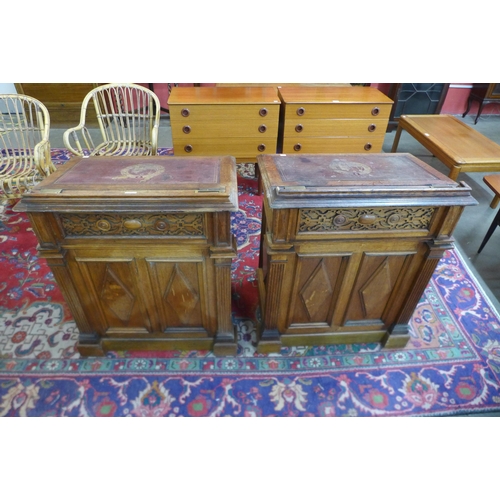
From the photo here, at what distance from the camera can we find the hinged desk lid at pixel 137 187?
1.22 m

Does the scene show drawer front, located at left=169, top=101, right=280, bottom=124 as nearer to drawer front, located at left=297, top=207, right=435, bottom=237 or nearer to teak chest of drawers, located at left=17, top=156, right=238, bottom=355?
teak chest of drawers, located at left=17, top=156, right=238, bottom=355

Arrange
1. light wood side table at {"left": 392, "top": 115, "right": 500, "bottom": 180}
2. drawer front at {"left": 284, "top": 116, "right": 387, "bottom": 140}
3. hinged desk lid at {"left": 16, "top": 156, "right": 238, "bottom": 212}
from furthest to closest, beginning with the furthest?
drawer front at {"left": 284, "top": 116, "right": 387, "bottom": 140} → light wood side table at {"left": 392, "top": 115, "right": 500, "bottom": 180} → hinged desk lid at {"left": 16, "top": 156, "right": 238, "bottom": 212}

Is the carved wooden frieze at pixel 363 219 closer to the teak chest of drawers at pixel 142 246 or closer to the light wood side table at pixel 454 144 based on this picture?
the teak chest of drawers at pixel 142 246

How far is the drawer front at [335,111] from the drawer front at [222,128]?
177 mm

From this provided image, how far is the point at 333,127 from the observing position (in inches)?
111

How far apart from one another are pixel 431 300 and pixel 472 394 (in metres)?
0.63

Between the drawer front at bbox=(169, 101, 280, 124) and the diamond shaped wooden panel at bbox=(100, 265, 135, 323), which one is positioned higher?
the drawer front at bbox=(169, 101, 280, 124)

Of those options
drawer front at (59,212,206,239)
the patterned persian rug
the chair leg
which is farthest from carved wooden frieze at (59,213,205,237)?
the chair leg

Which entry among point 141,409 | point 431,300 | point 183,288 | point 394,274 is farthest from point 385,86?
point 141,409

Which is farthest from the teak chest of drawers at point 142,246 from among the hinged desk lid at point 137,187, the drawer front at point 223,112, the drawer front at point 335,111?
the drawer front at point 335,111

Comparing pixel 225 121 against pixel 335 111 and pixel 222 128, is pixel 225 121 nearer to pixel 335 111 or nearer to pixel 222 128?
pixel 222 128

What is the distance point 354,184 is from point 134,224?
0.89 meters

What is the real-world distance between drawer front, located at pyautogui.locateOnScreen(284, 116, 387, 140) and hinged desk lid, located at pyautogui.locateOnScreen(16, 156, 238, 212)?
148 cm

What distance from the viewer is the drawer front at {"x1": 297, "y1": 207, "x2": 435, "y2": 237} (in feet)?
4.37
